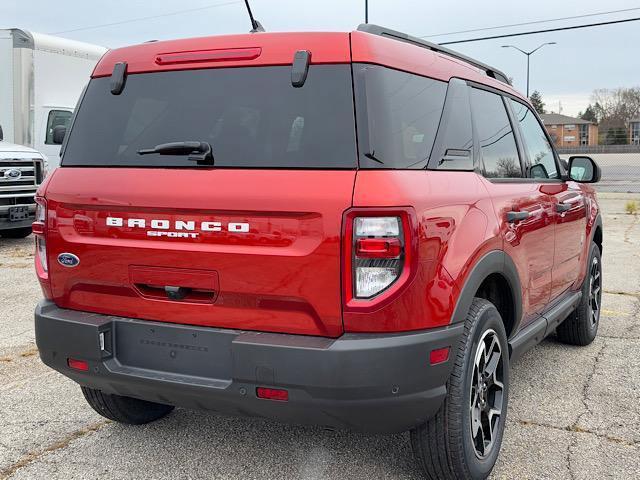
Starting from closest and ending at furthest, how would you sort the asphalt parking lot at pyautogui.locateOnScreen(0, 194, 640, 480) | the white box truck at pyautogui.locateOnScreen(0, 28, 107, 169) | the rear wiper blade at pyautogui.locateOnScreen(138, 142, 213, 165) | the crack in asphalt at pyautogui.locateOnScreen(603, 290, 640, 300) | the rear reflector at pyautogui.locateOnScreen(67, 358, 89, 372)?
the rear wiper blade at pyautogui.locateOnScreen(138, 142, 213, 165) < the rear reflector at pyautogui.locateOnScreen(67, 358, 89, 372) < the asphalt parking lot at pyautogui.locateOnScreen(0, 194, 640, 480) < the crack in asphalt at pyautogui.locateOnScreen(603, 290, 640, 300) < the white box truck at pyautogui.locateOnScreen(0, 28, 107, 169)

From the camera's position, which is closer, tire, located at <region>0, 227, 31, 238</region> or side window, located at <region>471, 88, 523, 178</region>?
side window, located at <region>471, 88, 523, 178</region>

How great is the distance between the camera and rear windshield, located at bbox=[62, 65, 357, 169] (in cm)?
248

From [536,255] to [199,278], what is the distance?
195cm

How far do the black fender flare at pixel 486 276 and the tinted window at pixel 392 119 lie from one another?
20.2 inches

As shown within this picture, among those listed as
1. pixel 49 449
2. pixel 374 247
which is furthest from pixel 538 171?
pixel 49 449

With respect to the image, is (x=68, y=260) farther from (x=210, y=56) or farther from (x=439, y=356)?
(x=439, y=356)

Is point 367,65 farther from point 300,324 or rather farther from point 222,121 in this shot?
point 300,324

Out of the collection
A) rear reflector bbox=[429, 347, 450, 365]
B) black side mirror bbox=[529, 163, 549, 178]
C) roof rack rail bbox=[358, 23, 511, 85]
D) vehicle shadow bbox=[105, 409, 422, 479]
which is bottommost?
vehicle shadow bbox=[105, 409, 422, 479]

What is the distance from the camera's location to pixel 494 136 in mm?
3473

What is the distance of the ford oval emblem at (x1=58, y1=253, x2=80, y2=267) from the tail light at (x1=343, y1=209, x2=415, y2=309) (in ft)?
4.01

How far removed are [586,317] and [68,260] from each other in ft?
12.3

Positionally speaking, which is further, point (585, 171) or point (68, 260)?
A: point (585, 171)

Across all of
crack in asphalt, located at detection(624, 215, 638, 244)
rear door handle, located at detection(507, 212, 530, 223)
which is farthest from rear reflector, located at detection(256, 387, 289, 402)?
crack in asphalt, located at detection(624, 215, 638, 244)

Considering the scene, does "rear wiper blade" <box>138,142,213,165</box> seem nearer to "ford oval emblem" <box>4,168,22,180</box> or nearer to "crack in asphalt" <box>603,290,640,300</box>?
"crack in asphalt" <box>603,290,640,300</box>
